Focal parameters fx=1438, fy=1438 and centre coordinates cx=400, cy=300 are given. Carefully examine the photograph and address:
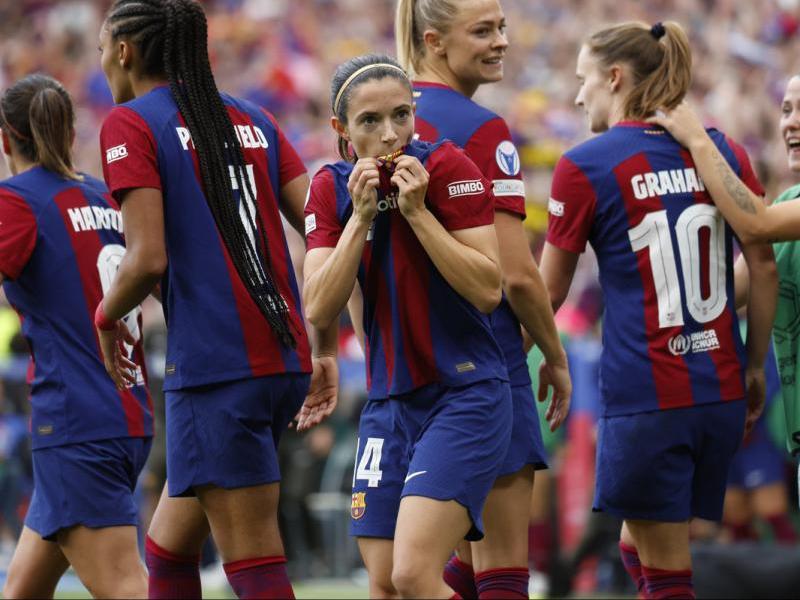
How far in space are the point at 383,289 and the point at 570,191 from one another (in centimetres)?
106


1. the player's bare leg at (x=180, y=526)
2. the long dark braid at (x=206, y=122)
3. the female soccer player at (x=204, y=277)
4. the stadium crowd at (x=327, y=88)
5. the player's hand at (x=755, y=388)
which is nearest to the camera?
the female soccer player at (x=204, y=277)

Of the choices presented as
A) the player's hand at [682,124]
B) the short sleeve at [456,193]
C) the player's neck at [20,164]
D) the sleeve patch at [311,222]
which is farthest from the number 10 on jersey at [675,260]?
the player's neck at [20,164]

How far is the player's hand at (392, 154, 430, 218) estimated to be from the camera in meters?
4.24

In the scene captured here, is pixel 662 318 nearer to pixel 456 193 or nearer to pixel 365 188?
pixel 456 193

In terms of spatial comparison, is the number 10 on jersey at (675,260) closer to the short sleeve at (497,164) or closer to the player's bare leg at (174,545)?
the short sleeve at (497,164)

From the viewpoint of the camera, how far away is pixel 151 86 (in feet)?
15.6

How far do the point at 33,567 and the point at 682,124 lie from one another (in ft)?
9.60

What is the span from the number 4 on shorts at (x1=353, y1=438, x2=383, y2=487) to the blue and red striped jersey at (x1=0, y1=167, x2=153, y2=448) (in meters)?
1.19

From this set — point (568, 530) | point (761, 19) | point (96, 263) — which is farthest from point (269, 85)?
point (96, 263)

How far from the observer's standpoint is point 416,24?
5.34 m

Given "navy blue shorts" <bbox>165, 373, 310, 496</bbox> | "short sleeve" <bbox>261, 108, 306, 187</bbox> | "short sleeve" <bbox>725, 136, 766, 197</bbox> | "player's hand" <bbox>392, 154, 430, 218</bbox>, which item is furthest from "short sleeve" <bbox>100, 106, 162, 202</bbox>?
"short sleeve" <bbox>725, 136, 766, 197</bbox>

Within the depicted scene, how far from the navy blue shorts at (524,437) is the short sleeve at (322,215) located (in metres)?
0.94

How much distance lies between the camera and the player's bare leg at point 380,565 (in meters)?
4.43

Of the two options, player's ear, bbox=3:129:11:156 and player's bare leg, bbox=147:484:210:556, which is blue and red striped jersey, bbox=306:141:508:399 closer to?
player's bare leg, bbox=147:484:210:556
